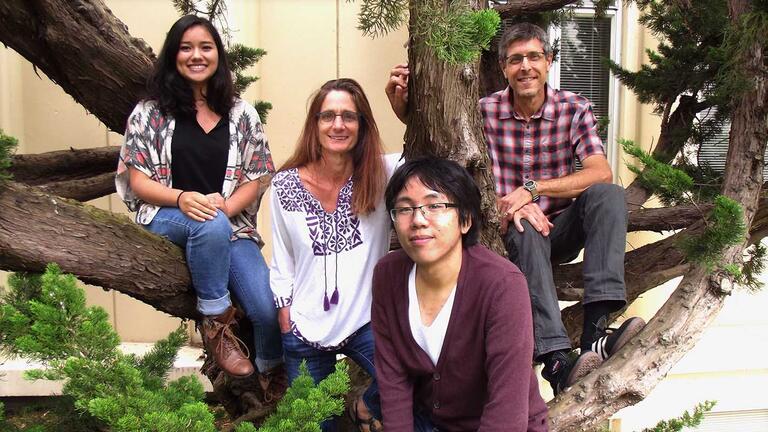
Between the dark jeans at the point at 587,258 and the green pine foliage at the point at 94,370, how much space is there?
768 mm

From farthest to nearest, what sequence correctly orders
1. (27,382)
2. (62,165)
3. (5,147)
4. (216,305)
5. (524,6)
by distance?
(27,382) < (62,165) < (524,6) < (216,305) < (5,147)

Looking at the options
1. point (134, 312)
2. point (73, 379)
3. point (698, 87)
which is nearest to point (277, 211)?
point (73, 379)

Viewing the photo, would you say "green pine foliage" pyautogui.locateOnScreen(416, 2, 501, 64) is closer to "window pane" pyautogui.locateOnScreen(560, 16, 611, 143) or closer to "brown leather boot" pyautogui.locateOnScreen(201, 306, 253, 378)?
"brown leather boot" pyautogui.locateOnScreen(201, 306, 253, 378)

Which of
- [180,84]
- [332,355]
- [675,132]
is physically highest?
[180,84]

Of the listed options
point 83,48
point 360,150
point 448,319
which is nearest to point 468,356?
point 448,319

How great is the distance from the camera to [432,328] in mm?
2127

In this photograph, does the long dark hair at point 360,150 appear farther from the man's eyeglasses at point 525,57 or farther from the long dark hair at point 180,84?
the man's eyeglasses at point 525,57

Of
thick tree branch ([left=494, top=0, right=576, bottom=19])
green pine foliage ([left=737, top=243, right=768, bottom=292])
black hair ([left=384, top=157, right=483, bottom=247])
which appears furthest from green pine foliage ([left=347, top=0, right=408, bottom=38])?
green pine foliage ([left=737, top=243, right=768, bottom=292])

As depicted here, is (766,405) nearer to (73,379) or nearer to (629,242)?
(629,242)

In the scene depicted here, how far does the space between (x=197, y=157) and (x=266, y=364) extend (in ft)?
2.69

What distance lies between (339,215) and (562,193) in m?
0.86

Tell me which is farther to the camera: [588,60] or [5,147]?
[588,60]

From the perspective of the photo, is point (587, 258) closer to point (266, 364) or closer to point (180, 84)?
point (266, 364)

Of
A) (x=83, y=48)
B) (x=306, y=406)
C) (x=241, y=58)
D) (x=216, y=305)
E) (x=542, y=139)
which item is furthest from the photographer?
(x=241, y=58)
